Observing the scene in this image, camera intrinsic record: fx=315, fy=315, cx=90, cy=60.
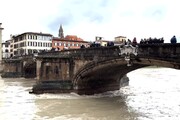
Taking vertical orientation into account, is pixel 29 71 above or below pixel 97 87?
above

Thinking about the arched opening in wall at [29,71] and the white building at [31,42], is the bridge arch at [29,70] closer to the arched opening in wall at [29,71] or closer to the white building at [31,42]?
the arched opening in wall at [29,71]

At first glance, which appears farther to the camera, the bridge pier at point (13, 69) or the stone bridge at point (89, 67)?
the bridge pier at point (13, 69)

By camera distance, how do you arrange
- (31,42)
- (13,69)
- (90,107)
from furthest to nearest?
(31,42)
(13,69)
(90,107)

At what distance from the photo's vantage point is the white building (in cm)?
7838

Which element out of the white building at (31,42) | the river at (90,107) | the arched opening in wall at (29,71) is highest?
the white building at (31,42)

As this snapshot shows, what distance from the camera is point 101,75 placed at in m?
33.0

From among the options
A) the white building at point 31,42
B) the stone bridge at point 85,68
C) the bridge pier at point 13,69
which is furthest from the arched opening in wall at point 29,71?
the stone bridge at point 85,68

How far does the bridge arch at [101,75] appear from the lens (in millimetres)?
27419

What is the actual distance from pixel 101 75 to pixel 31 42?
4915 centimetres

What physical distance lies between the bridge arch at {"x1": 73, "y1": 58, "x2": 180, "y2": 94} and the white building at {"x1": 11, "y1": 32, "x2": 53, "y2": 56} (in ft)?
144

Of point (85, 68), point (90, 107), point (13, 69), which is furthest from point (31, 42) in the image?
point (90, 107)

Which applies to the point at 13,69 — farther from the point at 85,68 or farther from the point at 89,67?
the point at 89,67

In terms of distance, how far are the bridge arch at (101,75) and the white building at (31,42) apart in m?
43.7

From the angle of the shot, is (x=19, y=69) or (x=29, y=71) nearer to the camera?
(x=19, y=69)
